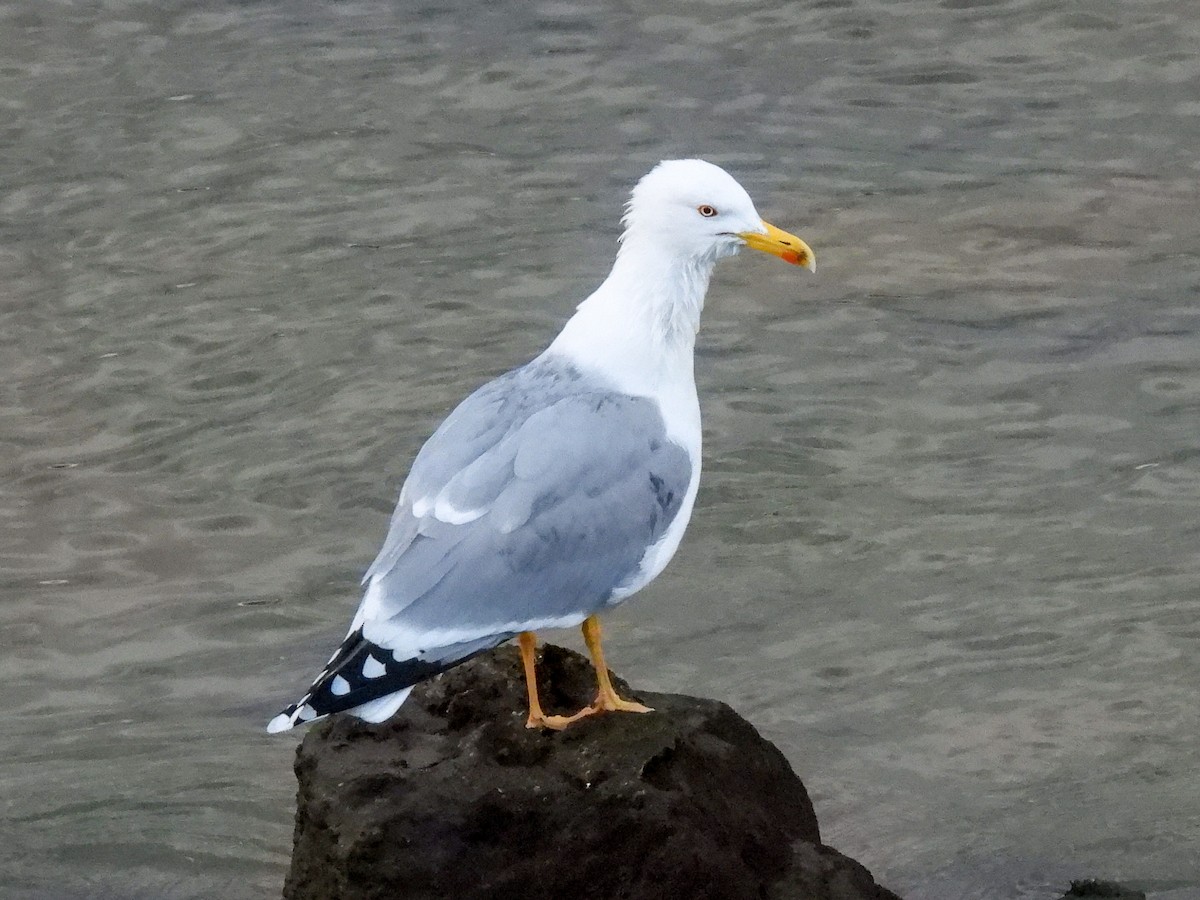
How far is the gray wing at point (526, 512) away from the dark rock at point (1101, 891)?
1940mm

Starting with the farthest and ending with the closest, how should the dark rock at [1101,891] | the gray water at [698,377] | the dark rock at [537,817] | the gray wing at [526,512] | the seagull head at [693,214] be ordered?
the gray water at [698,377], the dark rock at [1101,891], the seagull head at [693,214], the gray wing at [526,512], the dark rock at [537,817]

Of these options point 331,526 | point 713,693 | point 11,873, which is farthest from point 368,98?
point 11,873

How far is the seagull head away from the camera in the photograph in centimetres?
555

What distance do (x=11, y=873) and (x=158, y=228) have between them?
590 cm

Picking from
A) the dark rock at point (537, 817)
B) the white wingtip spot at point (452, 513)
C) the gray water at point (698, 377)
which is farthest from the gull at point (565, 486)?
the gray water at point (698, 377)

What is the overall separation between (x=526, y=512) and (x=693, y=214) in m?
1.02

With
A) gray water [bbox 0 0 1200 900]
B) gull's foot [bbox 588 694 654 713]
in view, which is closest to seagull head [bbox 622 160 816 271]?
gull's foot [bbox 588 694 654 713]

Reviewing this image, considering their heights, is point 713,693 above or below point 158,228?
below

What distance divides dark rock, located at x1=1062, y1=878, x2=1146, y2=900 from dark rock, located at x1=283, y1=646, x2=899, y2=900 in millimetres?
1188

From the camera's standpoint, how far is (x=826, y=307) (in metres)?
10.4

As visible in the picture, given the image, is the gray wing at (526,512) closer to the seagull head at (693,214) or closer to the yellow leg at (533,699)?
the yellow leg at (533,699)

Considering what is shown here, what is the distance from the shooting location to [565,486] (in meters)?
5.21

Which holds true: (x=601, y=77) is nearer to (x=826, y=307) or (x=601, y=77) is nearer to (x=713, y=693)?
(x=826, y=307)

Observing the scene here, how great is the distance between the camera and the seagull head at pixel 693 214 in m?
5.55
